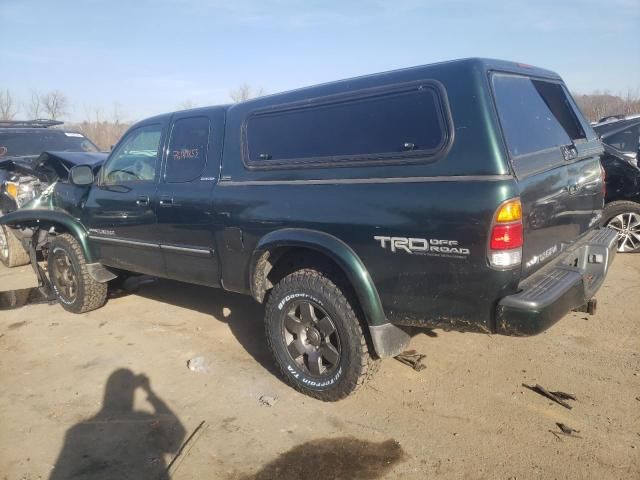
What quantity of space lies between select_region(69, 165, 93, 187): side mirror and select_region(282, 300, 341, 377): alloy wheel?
271 cm

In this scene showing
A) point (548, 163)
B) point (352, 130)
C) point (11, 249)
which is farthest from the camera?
Answer: point (11, 249)

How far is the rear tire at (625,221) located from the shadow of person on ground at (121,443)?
18.3ft

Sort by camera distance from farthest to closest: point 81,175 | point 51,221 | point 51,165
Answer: point 51,165 < point 51,221 < point 81,175

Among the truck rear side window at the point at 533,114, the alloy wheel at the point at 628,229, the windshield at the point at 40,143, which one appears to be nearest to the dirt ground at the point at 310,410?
the truck rear side window at the point at 533,114

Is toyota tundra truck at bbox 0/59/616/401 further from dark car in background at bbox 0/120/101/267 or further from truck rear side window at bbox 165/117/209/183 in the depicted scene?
dark car in background at bbox 0/120/101/267

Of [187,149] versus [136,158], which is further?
[136,158]

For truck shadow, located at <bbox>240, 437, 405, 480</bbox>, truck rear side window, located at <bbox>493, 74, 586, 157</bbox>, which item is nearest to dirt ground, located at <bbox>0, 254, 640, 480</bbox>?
truck shadow, located at <bbox>240, 437, 405, 480</bbox>

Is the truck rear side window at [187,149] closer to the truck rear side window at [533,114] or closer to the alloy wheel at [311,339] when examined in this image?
the alloy wheel at [311,339]

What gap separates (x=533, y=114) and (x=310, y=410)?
2.37 meters

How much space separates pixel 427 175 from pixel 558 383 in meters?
1.82

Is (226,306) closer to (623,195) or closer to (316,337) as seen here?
(316,337)

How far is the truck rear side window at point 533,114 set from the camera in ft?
8.73

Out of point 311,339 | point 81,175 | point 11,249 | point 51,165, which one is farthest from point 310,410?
point 11,249

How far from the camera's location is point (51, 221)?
17.0 feet
